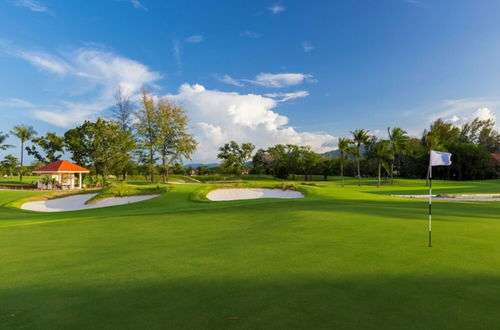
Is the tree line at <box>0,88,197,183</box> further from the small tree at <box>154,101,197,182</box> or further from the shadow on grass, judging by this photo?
the shadow on grass

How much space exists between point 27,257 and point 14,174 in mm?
72183

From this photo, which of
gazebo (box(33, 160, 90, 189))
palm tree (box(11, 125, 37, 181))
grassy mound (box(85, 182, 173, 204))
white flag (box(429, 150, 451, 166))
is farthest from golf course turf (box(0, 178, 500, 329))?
palm tree (box(11, 125, 37, 181))

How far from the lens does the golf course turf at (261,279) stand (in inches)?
138

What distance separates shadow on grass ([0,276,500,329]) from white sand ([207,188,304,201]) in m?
19.3

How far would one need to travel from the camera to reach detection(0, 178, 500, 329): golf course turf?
352cm

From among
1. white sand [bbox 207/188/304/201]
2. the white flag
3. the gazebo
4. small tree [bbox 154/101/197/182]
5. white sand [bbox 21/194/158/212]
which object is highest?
small tree [bbox 154/101/197/182]

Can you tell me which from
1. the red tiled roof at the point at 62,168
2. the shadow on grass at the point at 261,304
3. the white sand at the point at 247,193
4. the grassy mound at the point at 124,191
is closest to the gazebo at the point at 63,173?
the red tiled roof at the point at 62,168

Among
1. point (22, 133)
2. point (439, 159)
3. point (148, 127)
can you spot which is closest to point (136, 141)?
point (148, 127)

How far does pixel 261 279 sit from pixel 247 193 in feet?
68.4

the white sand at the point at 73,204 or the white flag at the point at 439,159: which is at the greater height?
the white flag at the point at 439,159

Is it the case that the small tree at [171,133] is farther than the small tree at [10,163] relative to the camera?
No

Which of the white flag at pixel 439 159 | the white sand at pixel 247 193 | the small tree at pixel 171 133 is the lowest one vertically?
the white sand at pixel 247 193

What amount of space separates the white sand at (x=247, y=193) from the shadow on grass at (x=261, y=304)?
63.5ft

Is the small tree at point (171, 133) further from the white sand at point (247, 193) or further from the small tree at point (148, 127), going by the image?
the white sand at point (247, 193)
